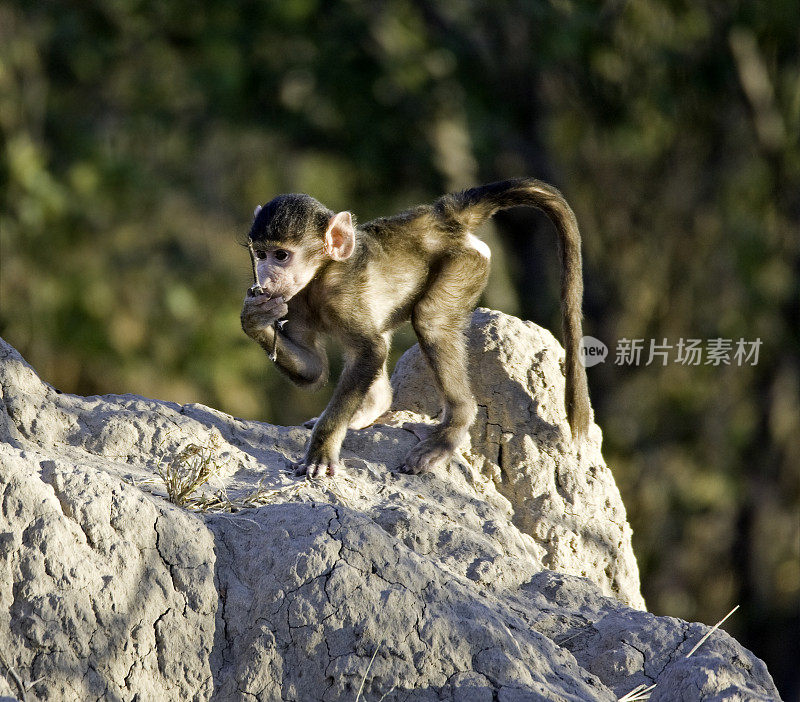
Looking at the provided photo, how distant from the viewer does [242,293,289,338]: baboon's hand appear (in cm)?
567

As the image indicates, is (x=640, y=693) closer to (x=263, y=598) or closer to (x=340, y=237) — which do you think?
(x=263, y=598)

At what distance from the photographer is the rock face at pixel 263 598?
3.79 metres

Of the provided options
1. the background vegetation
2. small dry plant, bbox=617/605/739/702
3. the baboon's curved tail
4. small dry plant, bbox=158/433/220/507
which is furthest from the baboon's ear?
the background vegetation

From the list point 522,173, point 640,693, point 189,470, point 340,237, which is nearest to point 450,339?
point 340,237

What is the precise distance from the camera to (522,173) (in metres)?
14.4

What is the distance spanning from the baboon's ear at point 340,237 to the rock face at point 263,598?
1171 millimetres

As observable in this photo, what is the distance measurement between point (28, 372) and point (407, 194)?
10515 mm

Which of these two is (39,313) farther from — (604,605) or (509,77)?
(604,605)

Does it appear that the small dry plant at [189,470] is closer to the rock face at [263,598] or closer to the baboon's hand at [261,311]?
the rock face at [263,598]

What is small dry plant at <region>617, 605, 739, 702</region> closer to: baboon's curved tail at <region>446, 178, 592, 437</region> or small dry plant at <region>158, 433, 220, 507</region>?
small dry plant at <region>158, 433, 220, 507</region>

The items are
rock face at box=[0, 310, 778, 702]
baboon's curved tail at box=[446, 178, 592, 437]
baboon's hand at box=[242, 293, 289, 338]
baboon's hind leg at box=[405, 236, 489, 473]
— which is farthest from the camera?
baboon's curved tail at box=[446, 178, 592, 437]

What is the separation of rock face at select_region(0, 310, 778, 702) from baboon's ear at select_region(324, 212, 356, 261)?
117 centimetres

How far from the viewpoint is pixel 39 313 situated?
14055 millimetres

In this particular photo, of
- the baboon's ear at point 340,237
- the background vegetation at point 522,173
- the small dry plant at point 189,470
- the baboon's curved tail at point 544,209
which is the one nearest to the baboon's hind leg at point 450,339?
the baboon's curved tail at point 544,209
